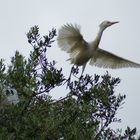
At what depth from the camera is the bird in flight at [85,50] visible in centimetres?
1214

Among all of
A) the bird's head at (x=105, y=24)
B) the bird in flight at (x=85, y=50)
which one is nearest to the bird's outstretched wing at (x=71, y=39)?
the bird in flight at (x=85, y=50)

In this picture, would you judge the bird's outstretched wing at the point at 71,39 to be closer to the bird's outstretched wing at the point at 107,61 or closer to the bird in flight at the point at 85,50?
the bird in flight at the point at 85,50

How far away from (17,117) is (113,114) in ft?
6.87

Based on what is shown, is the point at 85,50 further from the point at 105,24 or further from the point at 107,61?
the point at 107,61

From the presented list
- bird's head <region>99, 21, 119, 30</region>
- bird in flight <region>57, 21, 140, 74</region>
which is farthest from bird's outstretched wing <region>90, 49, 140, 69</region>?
bird's head <region>99, 21, 119, 30</region>

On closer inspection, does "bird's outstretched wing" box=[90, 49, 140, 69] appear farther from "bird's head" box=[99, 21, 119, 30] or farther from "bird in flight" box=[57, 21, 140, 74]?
"bird's head" box=[99, 21, 119, 30]

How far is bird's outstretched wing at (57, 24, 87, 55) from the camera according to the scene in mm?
12000

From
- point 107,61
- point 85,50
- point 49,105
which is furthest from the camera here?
point 107,61

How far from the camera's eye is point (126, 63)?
45.9 feet

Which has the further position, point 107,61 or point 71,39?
point 107,61

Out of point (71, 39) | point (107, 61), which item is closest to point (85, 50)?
point (71, 39)

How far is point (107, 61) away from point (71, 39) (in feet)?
6.32

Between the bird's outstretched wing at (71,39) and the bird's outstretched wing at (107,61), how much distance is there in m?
0.85

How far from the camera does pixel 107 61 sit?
14.2 m
